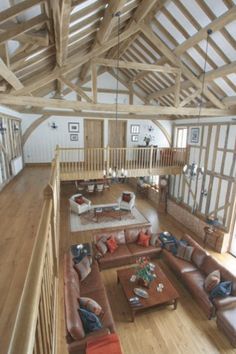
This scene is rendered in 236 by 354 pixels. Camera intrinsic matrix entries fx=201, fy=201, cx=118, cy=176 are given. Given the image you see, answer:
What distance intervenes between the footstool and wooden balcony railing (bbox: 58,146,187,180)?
4916 millimetres

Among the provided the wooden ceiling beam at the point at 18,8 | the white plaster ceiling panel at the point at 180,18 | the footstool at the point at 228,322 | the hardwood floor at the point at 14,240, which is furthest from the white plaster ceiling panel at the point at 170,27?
the footstool at the point at 228,322

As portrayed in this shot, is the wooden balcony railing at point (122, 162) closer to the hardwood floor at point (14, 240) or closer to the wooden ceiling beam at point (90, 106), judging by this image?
the hardwood floor at point (14, 240)

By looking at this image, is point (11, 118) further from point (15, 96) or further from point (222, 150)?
point (222, 150)

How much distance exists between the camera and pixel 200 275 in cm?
547

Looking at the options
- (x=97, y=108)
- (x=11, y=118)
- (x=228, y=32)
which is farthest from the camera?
(x=11, y=118)

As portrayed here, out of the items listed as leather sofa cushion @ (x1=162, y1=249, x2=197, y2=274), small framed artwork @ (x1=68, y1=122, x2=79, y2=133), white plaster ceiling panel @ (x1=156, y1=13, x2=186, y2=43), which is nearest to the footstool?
leather sofa cushion @ (x1=162, y1=249, x2=197, y2=274)

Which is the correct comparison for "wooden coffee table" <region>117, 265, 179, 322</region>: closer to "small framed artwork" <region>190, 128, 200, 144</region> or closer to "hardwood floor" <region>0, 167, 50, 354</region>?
"hardwood floor" <region>0, 167, 50, 354</region>

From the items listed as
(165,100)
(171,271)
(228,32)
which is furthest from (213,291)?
(165,100)

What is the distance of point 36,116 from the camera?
9.62 m

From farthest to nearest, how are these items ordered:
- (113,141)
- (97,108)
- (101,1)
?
(113,141) < (97,108) < (101,1)

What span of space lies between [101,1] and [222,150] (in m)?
6.18

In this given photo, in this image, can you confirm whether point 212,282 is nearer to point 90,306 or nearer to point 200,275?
point 200,275

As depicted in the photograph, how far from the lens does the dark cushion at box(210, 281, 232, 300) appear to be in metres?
4.62

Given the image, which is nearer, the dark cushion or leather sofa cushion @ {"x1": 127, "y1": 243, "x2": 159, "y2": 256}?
the dark cushion
